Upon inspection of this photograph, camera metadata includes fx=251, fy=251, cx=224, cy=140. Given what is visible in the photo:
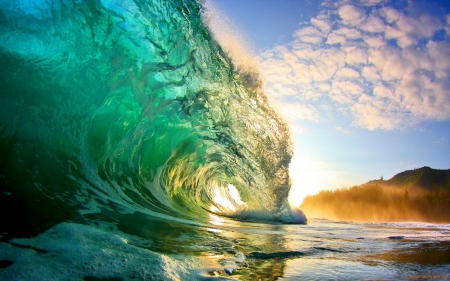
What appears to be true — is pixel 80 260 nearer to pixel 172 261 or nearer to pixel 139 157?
pixel 172 261

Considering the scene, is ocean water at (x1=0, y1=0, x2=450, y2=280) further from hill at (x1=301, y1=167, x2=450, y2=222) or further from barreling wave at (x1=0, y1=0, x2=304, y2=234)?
hill at (x1=301, y1=167, x2=450, y2=222)

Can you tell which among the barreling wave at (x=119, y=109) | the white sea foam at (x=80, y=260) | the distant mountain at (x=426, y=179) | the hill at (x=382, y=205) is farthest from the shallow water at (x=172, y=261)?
the distant mountain at (x=426, y=179)

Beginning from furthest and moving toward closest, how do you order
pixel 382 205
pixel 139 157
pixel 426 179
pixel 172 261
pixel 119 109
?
pixel 426 179, pixel 382 205, pixel 139 157, pixel 119 109, pixel 172 261

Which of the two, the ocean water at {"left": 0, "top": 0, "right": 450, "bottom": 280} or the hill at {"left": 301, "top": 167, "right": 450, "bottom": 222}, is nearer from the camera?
the ocean water at {"left": 0, "top": 0, "right": 450, "bottom": 280}

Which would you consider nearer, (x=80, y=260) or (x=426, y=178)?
(x=80, y=260)

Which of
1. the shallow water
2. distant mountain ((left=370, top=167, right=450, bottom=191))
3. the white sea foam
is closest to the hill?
distant mountain ((left=370, top=167, right=450, bottom=191))

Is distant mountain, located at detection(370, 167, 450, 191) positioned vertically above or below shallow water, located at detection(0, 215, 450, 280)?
above

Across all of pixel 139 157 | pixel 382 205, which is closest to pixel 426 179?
pixel 382 205

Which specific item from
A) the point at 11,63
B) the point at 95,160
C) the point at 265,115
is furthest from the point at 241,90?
the point at 11,63
